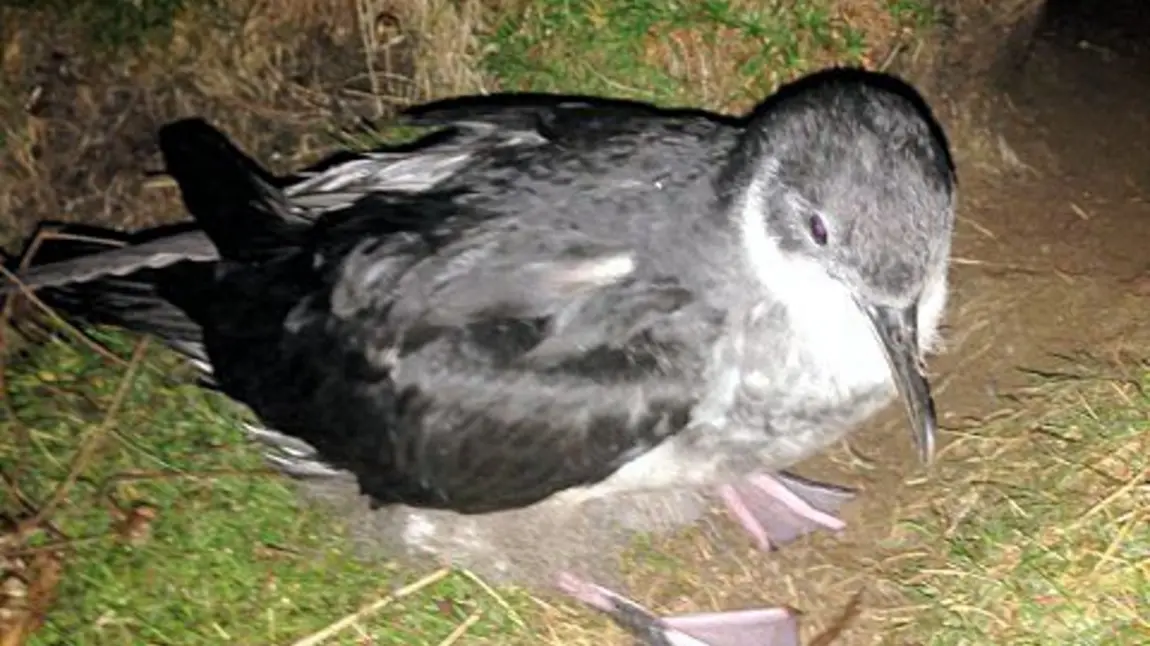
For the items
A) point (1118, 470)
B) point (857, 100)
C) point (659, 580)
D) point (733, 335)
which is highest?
point (857, 100)

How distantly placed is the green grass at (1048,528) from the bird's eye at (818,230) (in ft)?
3.55

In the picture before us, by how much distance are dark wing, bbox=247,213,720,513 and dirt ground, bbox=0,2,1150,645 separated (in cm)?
84

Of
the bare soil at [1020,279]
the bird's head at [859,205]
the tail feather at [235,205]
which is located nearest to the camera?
the bird's head at [859,205]

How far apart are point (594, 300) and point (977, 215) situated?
7.22ft

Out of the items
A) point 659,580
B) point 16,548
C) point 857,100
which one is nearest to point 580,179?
point 857,100

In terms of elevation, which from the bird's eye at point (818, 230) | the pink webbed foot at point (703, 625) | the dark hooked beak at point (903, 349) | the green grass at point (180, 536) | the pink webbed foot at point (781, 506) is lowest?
the pink webbed foot at point (703, 625)

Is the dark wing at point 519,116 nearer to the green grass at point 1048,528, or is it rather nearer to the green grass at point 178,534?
the green grass at point 178,534

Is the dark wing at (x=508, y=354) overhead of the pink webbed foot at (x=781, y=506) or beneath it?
overhead

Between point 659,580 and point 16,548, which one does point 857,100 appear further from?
point 16,548

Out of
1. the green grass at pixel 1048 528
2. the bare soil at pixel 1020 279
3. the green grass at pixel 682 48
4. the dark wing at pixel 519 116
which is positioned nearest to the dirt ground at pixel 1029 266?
the bare soil at pixel 1020 279

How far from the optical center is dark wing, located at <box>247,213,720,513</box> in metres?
3.42

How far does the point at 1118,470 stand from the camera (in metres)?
3.90

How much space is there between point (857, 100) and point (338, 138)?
91.6 inches

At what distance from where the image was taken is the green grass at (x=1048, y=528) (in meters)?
3.63
